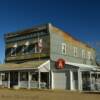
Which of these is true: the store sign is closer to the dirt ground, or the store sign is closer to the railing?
the railing

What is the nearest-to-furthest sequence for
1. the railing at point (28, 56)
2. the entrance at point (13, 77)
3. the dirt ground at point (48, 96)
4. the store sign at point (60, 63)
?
the dirt ground at point (48, 96) → the store sign at point (60, 63) → the railing at point (28, 56) → the entrance at point (13, 77)

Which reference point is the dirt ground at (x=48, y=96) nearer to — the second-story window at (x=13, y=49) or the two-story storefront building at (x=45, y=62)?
the two-story storefront building at (x=45, y=62)

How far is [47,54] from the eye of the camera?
3641 centimetres

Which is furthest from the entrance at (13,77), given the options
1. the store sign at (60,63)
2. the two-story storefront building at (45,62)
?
the store sign at (60,63)

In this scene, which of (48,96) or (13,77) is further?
(13,77)

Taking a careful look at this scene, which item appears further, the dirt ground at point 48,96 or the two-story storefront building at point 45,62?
the two-story storefront building at point 45,62

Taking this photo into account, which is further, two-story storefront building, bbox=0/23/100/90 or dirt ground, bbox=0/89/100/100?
two-story storefront building, bbox=0/23/100/90

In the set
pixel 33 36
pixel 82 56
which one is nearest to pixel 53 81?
pixel 33 36

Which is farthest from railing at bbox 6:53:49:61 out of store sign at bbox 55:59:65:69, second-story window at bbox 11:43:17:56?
store sign at bbox 55:59:65:69

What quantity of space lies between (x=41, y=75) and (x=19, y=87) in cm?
352

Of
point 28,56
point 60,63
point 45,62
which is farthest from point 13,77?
point 60,63

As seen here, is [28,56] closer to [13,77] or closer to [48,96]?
[13,77]

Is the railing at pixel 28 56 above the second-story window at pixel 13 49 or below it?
below

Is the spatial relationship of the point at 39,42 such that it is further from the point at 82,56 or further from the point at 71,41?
the point at 82,56
